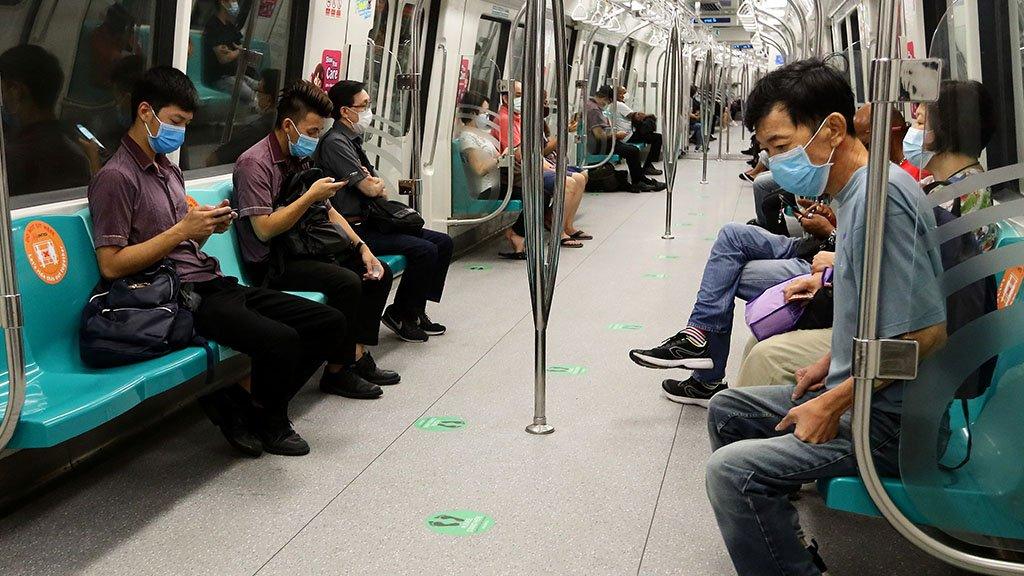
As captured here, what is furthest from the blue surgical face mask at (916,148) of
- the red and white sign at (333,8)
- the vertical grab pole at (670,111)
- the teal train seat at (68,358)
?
the vertical grab pole at (670,111)

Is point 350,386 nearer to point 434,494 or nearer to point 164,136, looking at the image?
point 434,494

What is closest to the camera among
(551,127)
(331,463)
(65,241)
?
(65,241)

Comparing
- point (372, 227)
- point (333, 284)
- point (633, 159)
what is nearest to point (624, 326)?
point (372, 227)

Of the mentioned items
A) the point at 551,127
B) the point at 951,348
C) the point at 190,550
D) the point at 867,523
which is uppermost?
the point at 551,127

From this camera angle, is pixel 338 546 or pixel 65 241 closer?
pixel 338 546

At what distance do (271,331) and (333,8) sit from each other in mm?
3029

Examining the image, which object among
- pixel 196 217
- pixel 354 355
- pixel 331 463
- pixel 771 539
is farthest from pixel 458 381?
pixel 771 539

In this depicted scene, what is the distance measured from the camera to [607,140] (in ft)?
43.1

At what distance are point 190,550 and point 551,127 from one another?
7786 millimetres

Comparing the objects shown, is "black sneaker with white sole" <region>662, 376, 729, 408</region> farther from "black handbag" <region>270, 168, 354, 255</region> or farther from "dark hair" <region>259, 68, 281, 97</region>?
"dark hair" <region>259, 68, 281, 97</region>

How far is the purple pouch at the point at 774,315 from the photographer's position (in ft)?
11.0

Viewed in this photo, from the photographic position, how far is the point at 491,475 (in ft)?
11.3

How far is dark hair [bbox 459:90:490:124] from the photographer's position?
310 inches

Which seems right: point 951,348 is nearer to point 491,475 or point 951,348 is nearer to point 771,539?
point 771,539
